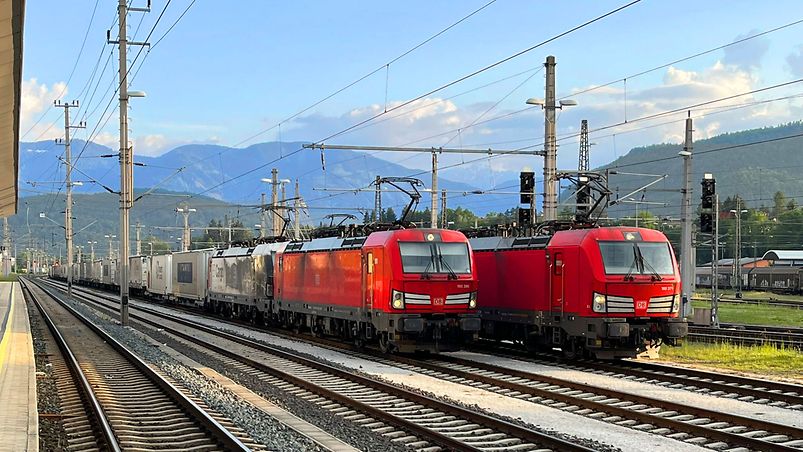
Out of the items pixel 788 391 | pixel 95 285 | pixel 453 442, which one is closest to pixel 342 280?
pixel 788 391

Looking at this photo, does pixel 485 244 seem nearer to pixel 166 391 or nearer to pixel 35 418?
Answer: pixel 166 391

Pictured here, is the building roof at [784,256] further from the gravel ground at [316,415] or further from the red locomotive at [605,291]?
the gravel ground at [316,415]

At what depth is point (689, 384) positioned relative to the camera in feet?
57.6

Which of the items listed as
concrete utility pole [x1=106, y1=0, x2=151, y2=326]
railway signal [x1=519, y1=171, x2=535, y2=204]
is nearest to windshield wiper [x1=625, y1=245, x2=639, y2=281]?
railway signal [x1=519, y1=171, x2=535, y2=204]

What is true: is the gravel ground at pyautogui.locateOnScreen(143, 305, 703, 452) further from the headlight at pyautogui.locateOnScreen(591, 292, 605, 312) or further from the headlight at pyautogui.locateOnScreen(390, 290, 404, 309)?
the headlight at pyautogui.locateOnScreen(591, 292, 605, 312)

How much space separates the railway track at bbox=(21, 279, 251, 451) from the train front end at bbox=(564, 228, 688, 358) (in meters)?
9.11

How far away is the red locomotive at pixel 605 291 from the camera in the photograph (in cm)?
2033

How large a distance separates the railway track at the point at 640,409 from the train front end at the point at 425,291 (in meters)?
1.83

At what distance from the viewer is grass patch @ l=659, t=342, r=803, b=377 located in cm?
2122

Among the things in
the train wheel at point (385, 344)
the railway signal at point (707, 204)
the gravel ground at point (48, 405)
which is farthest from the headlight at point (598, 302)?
the railway signal at point (707, 204)

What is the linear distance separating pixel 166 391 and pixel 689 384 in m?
9.68

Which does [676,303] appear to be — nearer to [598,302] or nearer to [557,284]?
[598,302]

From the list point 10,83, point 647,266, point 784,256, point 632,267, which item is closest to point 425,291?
point 632,267

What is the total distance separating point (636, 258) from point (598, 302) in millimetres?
1443
